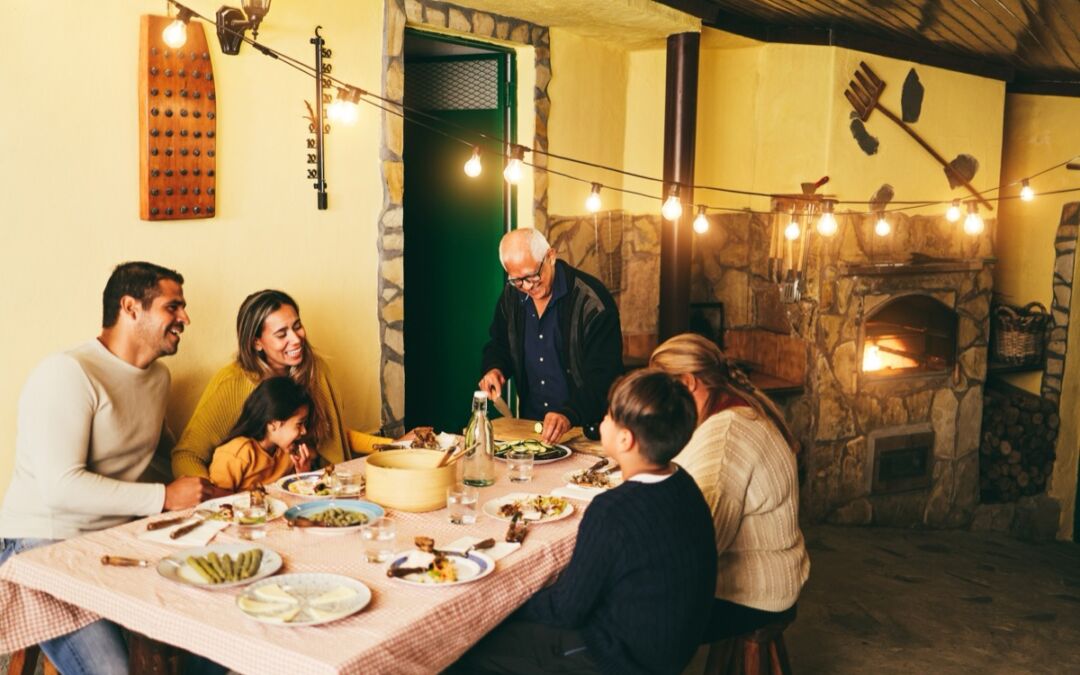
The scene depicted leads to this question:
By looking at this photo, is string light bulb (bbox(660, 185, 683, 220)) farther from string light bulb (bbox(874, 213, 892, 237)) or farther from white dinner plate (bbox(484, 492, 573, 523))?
white dinner plate (bbox(484, 492, 573, 523))

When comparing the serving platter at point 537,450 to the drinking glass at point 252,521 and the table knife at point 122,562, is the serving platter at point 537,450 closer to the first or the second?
the drinking glass at point 252,521

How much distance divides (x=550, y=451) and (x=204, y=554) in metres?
1.42

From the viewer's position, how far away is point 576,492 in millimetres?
3209

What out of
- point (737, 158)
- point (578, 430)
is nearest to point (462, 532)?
point (578, 430)

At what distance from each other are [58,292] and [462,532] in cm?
170

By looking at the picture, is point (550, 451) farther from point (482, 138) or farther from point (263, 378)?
point (482, 138)

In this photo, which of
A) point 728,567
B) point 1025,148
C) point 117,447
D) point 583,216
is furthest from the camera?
point 1025,148

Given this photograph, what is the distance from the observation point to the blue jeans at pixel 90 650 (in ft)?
8.85

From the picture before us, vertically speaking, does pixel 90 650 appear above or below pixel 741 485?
below

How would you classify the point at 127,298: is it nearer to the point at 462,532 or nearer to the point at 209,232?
the point at 209,232

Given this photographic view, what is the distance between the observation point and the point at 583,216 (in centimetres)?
578

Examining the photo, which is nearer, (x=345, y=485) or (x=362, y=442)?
(x=345, y=485)

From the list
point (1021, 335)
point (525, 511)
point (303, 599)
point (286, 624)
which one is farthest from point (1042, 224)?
point (286, 624)

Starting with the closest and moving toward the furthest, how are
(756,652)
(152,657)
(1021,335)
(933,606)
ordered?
(152,657), (756,652), (933,606), (1021,335)
